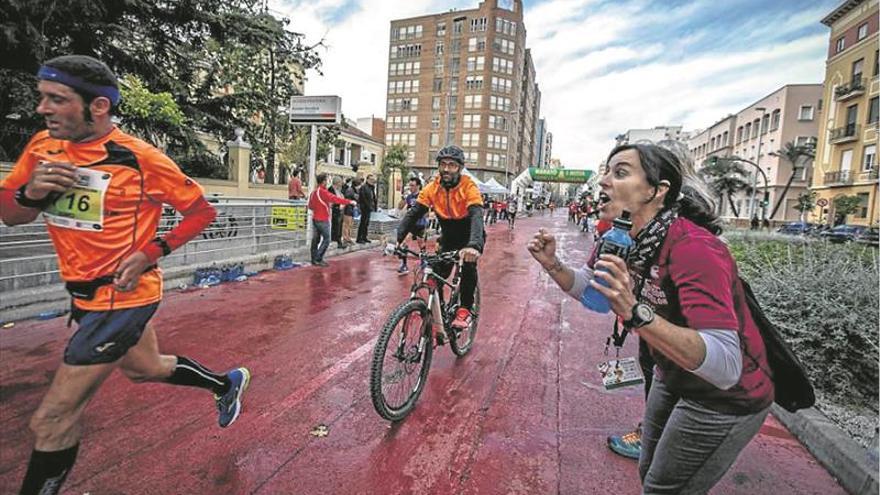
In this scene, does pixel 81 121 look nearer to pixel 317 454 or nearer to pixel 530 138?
pixel 317 454

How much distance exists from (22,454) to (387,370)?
7.21ft

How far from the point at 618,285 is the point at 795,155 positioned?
5976cm

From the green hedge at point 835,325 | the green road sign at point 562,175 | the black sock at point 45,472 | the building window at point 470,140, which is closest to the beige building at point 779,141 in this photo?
the green road sign at point 562,175

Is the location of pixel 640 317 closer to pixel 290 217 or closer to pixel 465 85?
pixel 290 217

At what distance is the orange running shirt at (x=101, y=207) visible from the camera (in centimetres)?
201

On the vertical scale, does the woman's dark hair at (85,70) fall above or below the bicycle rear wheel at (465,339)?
above

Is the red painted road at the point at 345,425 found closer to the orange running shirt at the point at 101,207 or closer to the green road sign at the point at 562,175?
the orange running shirt at the point at 101,207

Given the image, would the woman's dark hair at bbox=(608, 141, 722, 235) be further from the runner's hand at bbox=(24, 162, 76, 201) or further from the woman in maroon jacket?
the runner's hand at bbox=(24, 162, 76, 201)

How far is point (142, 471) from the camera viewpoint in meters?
2.59

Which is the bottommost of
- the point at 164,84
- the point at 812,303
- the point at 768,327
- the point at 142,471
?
the point at 142,471

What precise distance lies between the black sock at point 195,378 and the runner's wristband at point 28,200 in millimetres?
1006

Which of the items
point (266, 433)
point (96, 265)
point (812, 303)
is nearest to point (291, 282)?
point (266, 433)

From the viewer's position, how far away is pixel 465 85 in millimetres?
75062

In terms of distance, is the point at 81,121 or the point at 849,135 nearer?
the point at 81,121
